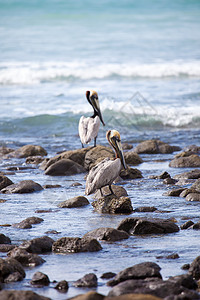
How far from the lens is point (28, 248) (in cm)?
571

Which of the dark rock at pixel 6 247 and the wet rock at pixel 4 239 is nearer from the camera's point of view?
the dark rock at pixel 6 247

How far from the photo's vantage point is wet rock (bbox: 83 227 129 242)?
20.1 feet

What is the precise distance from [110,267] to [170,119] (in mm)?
12849

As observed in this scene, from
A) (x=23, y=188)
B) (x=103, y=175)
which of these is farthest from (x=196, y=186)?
(x=23, y=188)

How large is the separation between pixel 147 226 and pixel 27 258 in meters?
1.58

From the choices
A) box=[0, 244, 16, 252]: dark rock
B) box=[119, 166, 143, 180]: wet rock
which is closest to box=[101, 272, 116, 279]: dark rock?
box=[0, 244, 16, 252]: dark rock

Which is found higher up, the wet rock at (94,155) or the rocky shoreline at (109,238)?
the wet rock at (94,155)

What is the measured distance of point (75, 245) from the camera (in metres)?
5.73

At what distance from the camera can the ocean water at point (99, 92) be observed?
6133mm

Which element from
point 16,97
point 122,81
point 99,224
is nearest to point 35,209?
point 99,224

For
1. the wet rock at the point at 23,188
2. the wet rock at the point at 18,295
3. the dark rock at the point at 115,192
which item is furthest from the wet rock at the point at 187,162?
the wet rock at the point at 18,295

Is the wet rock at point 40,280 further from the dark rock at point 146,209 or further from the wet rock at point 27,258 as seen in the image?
the dark rock at point 146,209

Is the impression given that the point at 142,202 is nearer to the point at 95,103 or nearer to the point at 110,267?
the point at 110,267

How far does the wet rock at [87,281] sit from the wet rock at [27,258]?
0.66m
